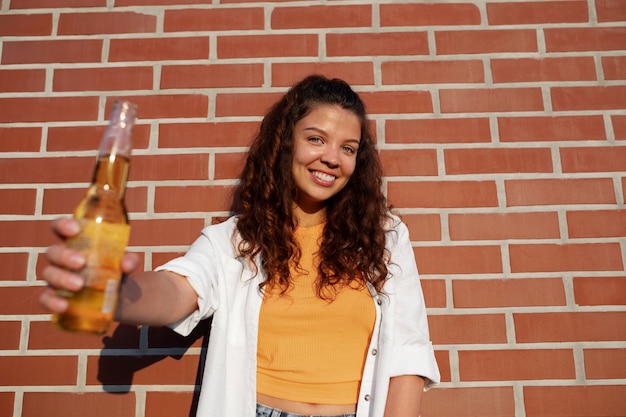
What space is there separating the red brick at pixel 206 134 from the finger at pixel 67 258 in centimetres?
109

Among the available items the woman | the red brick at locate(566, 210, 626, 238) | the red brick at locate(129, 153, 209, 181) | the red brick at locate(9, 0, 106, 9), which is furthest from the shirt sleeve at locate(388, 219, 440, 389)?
the red brick at locate(9, 0, 106, 9)

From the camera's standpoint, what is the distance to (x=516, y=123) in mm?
1902

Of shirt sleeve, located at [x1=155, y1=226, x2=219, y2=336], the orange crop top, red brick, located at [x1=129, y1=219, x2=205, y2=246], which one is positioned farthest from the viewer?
red brick, located at [x1=129, y1=219, x2=205, y2=246]

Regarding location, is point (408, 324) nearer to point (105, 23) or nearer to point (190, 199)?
point (190, 199)

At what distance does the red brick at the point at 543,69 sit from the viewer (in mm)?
A: 1931

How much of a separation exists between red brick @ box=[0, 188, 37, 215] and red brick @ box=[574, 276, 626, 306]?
6.46 ft

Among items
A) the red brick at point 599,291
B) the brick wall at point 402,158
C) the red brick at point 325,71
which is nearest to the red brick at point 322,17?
the brick wall at point 402,158

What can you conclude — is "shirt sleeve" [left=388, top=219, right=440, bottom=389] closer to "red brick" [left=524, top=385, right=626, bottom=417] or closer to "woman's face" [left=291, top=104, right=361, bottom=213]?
"woman's face" [left=291, top=104, right=361, bottom=213]

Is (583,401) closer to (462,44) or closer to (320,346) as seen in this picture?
(320,346)

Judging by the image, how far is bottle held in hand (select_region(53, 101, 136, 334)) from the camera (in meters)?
0.85

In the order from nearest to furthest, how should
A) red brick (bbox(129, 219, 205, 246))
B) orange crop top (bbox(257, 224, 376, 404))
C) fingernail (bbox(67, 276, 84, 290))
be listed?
fingernail (bbox(67, 276, 84, 290)) → orange crop top (bbox(257, 224, 376, 404)) → red brick (bbox(129, 219, 205, 246))

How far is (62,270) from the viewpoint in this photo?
2.76 ft

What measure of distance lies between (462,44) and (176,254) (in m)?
1.33

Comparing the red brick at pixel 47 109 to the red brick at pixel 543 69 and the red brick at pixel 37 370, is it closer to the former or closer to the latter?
the red brick at pixel 37 370
